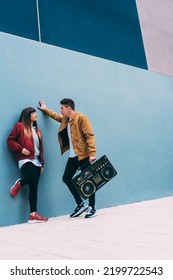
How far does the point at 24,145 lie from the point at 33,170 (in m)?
0.36

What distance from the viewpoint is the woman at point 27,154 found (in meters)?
4.62

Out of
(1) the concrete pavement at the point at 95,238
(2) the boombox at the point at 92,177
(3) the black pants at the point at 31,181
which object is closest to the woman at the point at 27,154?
(3) the black pants at the point at 31,181

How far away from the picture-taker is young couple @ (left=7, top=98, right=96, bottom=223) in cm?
465

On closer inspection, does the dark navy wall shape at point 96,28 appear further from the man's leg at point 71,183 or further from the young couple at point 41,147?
the man's leg at point 71,183

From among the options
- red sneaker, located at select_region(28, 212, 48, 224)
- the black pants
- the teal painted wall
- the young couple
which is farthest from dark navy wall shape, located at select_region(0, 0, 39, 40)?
red sneaker, located at select_region(28, 212, 48, 224)

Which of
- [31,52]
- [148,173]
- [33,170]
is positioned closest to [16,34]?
[31,52]

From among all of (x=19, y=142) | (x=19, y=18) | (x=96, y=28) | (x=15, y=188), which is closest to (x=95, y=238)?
(x=15, y=188)

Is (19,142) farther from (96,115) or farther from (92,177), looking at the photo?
(96,115)

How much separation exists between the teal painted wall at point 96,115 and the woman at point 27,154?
12 cm

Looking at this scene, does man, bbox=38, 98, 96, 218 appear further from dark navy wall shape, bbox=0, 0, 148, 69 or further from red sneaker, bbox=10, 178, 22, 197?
dark navy wall shape, bbox=0, 0, 148, 69

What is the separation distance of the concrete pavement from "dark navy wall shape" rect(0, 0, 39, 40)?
9.39 ft

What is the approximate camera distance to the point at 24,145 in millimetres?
4715
